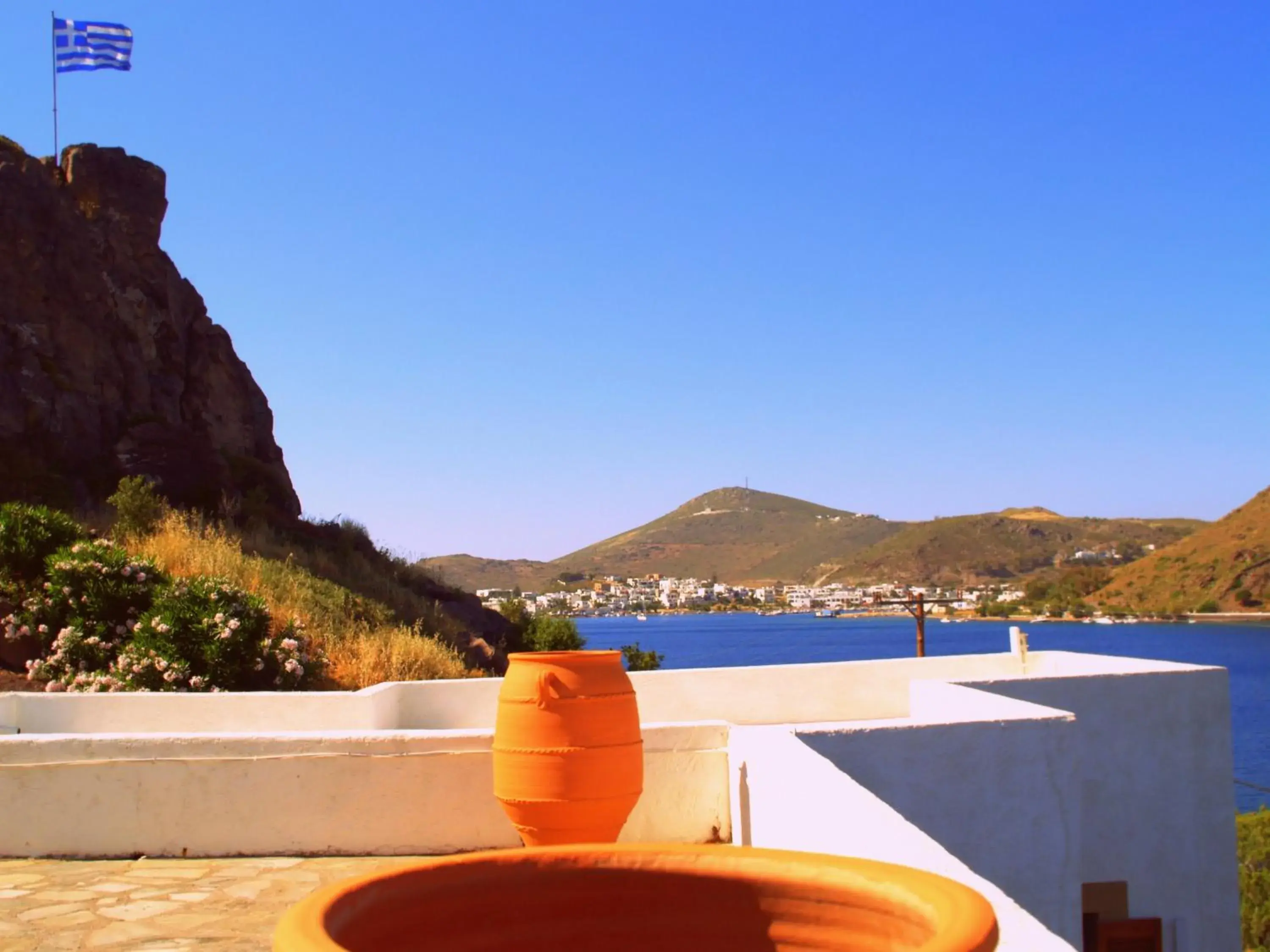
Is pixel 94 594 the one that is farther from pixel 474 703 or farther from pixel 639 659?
pixel 639 659

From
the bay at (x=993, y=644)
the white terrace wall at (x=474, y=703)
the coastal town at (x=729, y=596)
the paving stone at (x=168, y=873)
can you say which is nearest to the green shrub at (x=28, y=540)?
the white terrace wall at (x=474, y=703)

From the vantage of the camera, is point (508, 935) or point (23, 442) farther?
point (23, 442)

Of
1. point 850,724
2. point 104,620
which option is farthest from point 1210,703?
point 104,620

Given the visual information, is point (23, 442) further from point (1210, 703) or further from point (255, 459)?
point (1210, 703)

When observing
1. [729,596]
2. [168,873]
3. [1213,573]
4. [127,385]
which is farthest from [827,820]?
[729,596]

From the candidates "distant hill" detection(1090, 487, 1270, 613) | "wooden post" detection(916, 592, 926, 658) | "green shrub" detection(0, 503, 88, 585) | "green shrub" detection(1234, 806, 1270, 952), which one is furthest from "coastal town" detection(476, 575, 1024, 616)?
"green shrub" detection(0, 503, 88, 585)

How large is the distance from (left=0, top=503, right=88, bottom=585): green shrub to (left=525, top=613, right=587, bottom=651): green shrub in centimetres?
830

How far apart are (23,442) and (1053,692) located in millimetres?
18296

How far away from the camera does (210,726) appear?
7.15 meters

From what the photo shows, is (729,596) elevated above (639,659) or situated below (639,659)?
below

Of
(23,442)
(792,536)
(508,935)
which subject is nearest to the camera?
(508,935)

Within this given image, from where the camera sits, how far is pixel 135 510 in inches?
570

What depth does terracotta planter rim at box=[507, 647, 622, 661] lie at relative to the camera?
14.7ft

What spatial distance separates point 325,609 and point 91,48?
1668 centimetres
